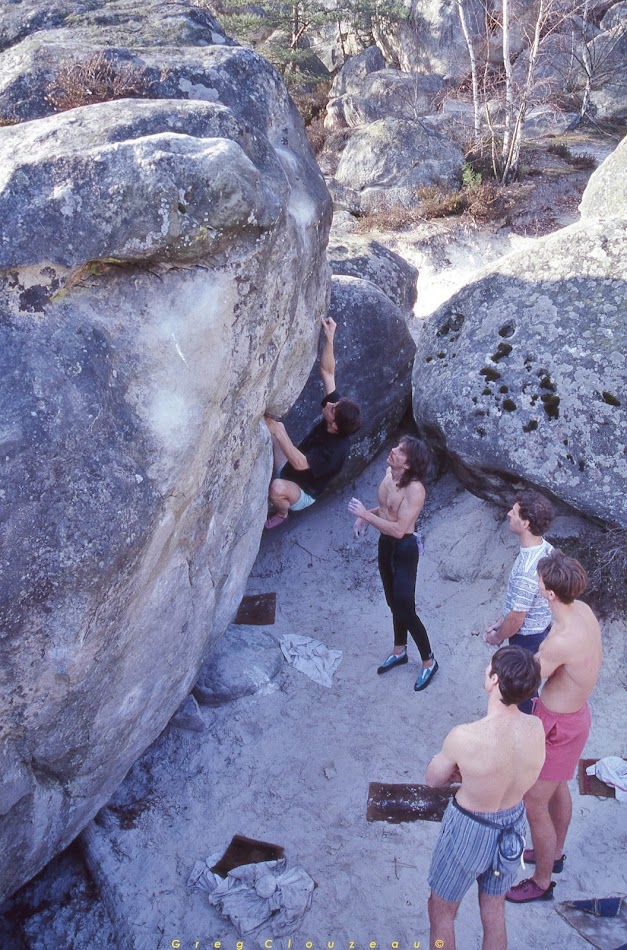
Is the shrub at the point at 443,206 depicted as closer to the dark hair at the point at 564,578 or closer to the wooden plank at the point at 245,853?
the dark hair at the point at 564,578

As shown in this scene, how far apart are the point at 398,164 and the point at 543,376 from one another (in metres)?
9.72

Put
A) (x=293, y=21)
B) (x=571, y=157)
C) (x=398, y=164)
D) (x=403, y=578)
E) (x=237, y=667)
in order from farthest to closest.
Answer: (x=293, y=21)
(x=571, y=157)
(x=398, y=164)
(x=237, y=667)
(x=403, y=578)

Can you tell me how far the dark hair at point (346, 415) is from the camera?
A: 5262mm

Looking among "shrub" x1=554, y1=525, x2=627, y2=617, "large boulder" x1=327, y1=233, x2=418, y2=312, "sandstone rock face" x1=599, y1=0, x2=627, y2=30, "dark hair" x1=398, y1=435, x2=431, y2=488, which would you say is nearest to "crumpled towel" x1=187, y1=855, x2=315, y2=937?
"dark hair" x1=398, y1=435, x2=431, y2=488

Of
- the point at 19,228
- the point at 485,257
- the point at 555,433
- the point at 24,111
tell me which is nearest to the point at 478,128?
the point at 485,257

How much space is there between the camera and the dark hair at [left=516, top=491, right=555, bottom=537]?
13.8ft

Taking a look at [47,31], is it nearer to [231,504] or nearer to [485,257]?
[231,504]

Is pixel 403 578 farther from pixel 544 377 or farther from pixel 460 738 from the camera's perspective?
pixel 460 738

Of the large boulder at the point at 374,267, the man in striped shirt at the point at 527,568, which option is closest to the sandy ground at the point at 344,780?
the man in striped shirt at the point at 527,568

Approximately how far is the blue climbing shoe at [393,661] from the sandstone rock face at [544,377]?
1.42 metres

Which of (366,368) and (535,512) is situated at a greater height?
(535,512)

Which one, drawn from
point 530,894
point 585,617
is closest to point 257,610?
point 530,894

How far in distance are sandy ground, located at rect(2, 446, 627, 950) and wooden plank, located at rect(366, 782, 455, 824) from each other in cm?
6

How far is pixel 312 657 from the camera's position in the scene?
5582 millimetres
